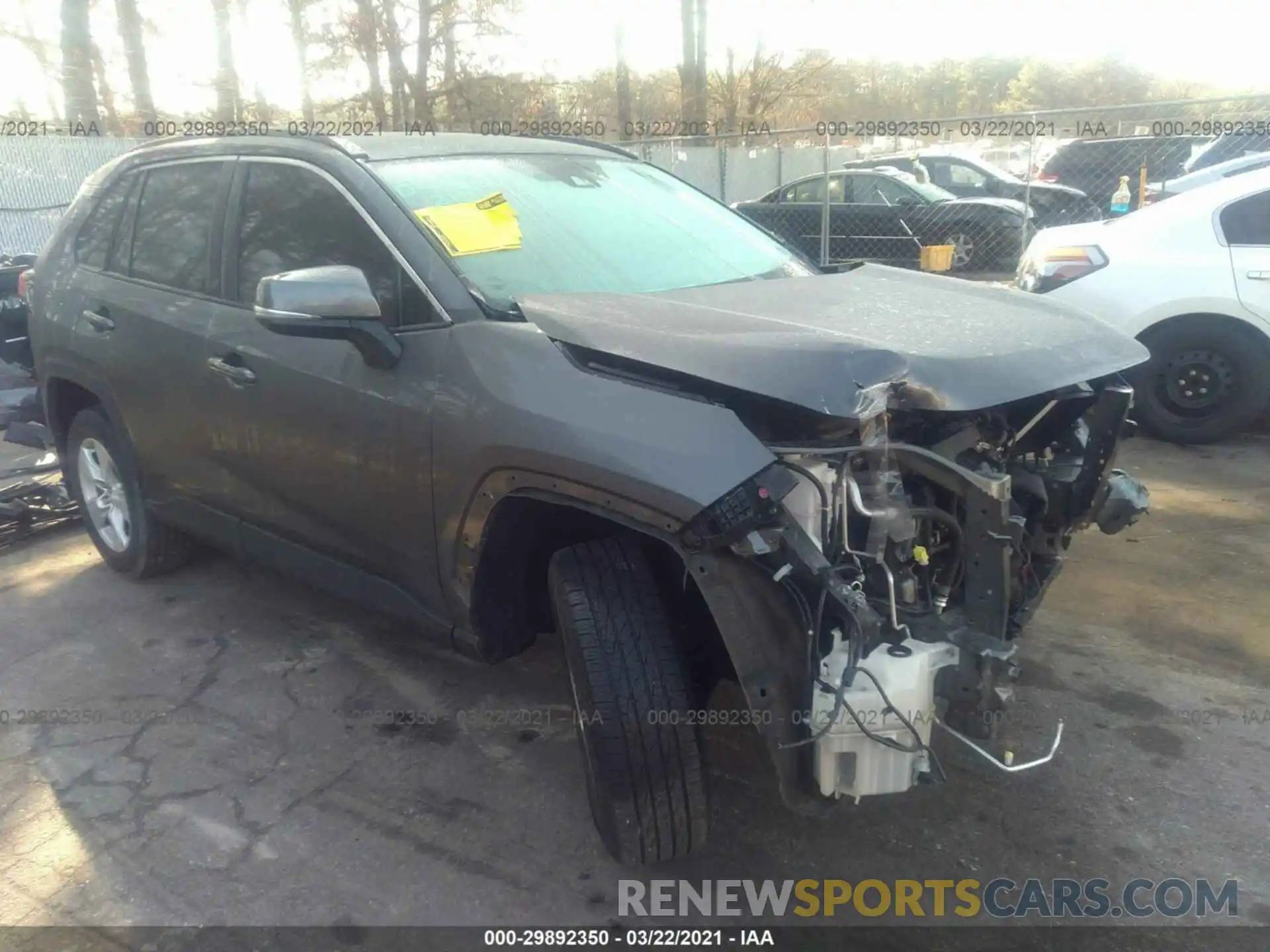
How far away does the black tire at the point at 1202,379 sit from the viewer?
6.09 metres

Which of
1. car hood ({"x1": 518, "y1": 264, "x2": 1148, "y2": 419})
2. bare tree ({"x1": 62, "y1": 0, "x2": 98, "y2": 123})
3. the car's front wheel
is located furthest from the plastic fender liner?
bare tree ({"x1": 62, "y1": 0, "x2": 98, "y2": 123})

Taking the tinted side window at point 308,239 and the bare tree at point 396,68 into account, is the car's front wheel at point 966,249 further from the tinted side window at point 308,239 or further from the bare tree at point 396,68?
the bare tree at point 396,68

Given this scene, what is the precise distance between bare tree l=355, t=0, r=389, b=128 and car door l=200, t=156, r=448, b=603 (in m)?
18.3

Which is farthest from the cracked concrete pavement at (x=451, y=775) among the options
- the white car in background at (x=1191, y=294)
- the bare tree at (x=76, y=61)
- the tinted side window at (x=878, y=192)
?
the bare tree at (x=76, y=61)

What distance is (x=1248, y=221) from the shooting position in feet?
19.9

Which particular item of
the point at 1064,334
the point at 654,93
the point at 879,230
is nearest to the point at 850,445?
the point at 1064,334

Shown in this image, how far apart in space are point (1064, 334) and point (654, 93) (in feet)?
78.4

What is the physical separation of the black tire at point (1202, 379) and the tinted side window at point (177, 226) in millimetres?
5247

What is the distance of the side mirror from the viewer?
266 centimetres

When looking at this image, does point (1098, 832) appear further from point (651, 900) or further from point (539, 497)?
point (539, 497)

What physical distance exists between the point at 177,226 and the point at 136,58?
1906cm

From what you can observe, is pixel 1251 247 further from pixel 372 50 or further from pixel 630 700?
pixel 372 50

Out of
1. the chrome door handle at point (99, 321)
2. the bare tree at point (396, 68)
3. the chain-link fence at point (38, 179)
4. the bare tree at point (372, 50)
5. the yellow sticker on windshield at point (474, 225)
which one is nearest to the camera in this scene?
the yellow sticker on windshield at point (474, 225)

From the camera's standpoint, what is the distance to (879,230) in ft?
43.7
